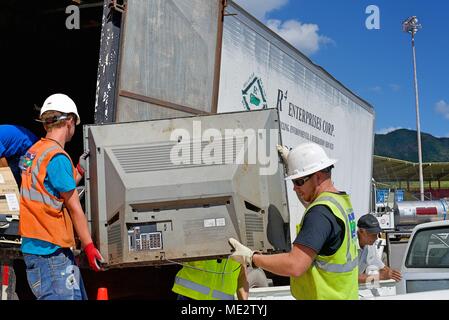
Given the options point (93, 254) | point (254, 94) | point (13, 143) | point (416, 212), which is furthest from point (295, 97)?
point (416, 212)

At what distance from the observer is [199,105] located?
5527 mm

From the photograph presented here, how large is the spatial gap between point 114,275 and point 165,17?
7.82ft

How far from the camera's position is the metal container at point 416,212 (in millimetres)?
18406

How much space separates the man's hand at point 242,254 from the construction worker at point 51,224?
2.80 feet

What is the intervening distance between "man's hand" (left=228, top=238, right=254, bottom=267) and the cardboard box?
1.78 meters

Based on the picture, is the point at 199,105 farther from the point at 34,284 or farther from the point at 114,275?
the point at 34,284

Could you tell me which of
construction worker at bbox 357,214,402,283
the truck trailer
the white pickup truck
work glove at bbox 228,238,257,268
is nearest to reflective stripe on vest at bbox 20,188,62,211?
the truck trailer

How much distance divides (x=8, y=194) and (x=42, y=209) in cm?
113

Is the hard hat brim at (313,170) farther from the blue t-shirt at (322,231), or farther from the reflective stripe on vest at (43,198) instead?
the reflective stripe on vest at (43,198)

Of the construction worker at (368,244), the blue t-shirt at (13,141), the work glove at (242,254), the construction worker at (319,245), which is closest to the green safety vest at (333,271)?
the construction worker at (319,245)

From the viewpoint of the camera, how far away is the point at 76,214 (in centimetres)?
313

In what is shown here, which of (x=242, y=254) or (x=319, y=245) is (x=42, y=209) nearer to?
(x=242, y=254)

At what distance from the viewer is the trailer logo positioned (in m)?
6.60
